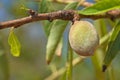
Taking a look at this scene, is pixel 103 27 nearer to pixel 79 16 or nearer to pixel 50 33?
pixel 50 33

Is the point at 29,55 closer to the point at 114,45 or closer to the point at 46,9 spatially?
the point at 46,9

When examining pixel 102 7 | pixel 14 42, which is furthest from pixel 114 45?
pixel 14 42

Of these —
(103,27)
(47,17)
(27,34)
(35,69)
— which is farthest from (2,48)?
(35,69)

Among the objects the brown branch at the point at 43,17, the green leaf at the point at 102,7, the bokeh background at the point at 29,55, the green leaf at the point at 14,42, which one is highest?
the green leaf at the point at 102,7

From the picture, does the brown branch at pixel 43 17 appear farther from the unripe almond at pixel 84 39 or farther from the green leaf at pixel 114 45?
the green leaf at pixel 114 45

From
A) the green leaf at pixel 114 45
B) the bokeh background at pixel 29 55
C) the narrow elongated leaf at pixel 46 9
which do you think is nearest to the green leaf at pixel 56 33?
the narrow elongated leaf at pixel 46 9

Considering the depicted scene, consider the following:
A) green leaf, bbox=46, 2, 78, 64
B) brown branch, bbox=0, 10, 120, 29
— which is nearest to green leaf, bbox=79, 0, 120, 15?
brown branch, bbox=0, 10, 120, 29

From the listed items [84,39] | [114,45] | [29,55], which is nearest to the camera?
[84,39]
